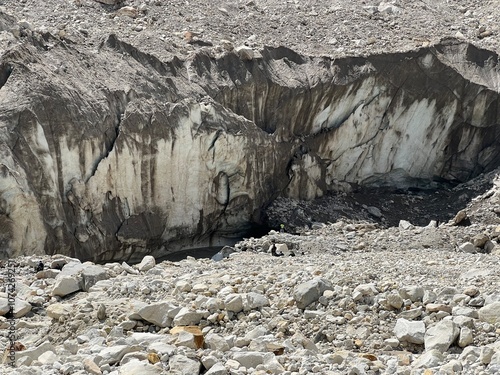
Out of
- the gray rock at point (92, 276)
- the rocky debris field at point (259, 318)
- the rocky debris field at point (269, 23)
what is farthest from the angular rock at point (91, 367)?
the rocky debris field at point (269, 23)

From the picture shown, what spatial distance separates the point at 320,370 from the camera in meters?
8.52

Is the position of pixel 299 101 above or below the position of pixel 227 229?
above

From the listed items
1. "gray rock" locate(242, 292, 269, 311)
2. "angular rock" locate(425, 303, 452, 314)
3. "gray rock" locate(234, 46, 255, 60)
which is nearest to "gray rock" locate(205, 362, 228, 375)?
"gray rock" locate(242, 292, 269, 311)

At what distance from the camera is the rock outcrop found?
683 inches

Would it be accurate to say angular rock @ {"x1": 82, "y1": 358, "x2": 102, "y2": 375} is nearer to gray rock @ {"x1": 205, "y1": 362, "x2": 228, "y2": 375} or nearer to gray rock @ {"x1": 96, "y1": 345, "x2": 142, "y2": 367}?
gray rock @ {"x1": 96, "y1": 345, "x2": 142, "y2": 367}

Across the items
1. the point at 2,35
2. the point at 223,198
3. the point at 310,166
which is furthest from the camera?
the point at 310,166

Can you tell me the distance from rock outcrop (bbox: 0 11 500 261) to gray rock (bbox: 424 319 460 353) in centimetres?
949

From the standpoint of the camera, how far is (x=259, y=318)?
1059cm

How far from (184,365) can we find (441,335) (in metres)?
2.79

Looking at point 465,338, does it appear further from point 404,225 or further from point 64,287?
point 404,225

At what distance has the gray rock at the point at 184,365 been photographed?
8422 mm

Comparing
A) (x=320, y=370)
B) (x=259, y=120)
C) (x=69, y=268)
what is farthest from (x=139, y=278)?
(x=259, y=120)

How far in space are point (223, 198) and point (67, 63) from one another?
15.8 feet

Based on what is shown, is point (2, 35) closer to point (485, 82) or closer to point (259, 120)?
point (259, 120)
